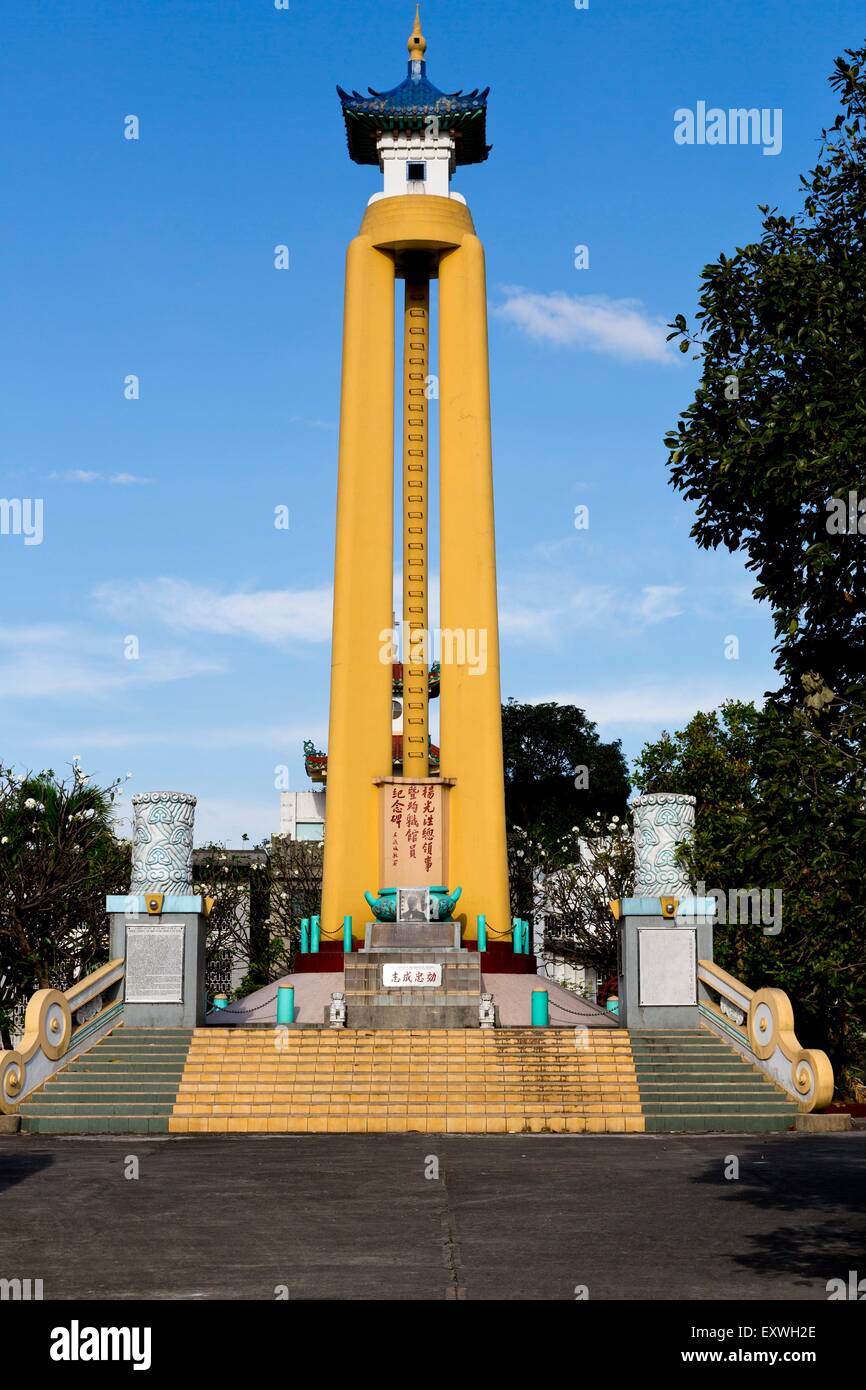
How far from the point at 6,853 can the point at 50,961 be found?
3490 mm

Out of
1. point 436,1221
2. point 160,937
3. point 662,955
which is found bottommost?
point 436,1221

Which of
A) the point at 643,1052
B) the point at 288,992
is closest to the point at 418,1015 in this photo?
the point at 288,992

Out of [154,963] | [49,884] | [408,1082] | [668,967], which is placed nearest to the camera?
[408,1082]

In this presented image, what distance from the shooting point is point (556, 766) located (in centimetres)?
7219

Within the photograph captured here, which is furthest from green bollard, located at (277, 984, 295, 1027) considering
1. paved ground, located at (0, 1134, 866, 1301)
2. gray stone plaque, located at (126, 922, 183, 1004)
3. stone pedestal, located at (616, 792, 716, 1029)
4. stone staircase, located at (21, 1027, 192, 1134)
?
paved ground, located at (0, 1134, 866, 1301)

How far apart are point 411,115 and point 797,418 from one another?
3151 centimetres

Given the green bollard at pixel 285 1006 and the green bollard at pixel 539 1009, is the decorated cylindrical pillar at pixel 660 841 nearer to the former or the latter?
the green bollard at pixel 539 1009

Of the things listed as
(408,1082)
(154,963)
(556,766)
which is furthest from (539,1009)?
(556,766)

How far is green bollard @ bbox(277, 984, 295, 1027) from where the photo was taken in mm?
28797

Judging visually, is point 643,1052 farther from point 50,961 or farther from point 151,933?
point 50,961

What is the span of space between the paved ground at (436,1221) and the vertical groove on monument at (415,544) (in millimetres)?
18921

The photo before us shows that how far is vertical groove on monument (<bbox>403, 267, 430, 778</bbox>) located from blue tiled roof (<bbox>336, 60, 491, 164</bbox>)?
538 cm

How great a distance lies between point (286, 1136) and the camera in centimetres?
2309

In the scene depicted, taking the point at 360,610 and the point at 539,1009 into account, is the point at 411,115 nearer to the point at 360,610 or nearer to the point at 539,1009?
the point at 360,610
